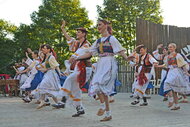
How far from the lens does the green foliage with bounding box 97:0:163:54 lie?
28.3m

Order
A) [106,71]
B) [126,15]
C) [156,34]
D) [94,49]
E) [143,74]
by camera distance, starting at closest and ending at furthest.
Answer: [106,71], [94,49], [143,74], [156,34], [126,15]

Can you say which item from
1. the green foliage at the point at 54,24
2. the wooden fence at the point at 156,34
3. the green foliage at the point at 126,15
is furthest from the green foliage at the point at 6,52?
the wooden fence at the point at 156,34

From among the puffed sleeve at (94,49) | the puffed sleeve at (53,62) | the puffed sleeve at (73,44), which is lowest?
the puffed sleeve at (53,62)

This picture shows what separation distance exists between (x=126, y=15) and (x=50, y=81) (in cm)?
2146

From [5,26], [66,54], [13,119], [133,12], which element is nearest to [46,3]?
[66,54]

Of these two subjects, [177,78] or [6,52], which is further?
[6,52]

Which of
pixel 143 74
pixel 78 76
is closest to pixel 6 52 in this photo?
pixel 143 74

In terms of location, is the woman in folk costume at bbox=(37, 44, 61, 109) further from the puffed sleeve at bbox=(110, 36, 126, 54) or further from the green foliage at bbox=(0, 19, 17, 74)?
the green foliage at bbox=(0, 19, 17, 74)

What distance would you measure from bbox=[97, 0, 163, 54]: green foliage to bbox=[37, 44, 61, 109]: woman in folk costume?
2077 cm

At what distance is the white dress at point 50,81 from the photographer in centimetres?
759

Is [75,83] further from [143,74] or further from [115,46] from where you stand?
[143,74]

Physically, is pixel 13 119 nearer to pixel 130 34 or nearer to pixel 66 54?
pixel 130 34

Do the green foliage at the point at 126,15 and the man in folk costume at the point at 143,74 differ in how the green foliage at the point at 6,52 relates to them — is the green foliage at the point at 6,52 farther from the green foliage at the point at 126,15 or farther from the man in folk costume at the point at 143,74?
the man in folk costume at the point at 143,74

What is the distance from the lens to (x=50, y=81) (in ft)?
25.1
